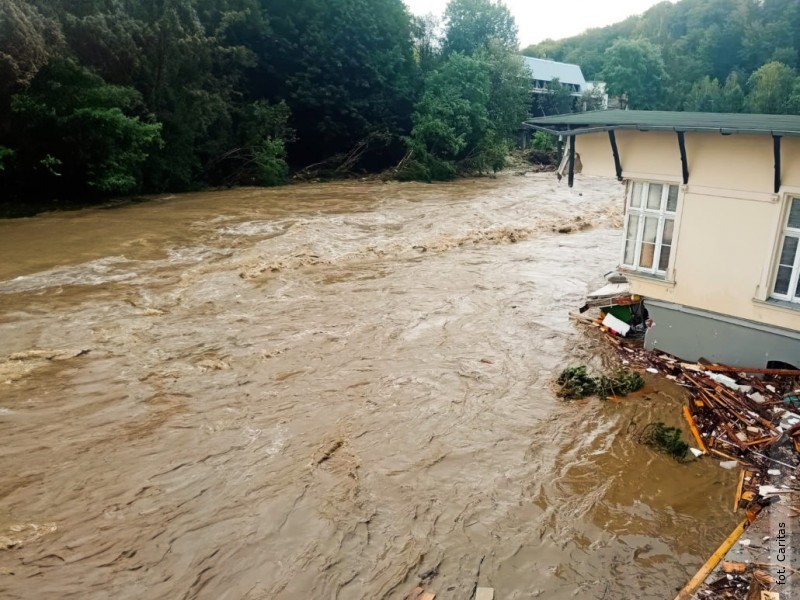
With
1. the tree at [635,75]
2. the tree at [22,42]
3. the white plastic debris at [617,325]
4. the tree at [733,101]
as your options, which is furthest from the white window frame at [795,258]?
the tree at [635,75]

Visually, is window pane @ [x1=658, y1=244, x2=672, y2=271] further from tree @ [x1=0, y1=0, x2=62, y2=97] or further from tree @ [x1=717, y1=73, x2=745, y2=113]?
tree @ [x1=717, y1=73, x2=745, y2=113]

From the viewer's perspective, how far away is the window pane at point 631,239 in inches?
384

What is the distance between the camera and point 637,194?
31.6ft

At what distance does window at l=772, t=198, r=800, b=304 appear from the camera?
8.02m

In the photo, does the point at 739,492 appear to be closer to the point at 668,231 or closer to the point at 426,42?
the point at 668,231

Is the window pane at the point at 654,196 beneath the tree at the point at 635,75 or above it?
beneath

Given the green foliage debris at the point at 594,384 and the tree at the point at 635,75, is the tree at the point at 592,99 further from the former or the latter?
the green foliage debris at the point at 594,384

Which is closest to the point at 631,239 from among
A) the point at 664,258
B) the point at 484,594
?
the point at 664,258

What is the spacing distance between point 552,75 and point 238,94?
4119 centimetres

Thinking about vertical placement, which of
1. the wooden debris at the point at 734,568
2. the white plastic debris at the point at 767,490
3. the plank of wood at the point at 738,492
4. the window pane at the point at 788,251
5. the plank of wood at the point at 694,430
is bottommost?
the plank of wood at the point at 694,430

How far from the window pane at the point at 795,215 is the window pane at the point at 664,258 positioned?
5.73 ft

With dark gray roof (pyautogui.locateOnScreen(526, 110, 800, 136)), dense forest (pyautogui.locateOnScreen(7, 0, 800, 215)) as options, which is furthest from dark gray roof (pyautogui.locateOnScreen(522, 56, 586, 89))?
dark gray roof (pyautogui.locateOnScreen(526, 110, 800, 136))

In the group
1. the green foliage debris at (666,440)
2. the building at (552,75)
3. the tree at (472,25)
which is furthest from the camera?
the building at (552,75)

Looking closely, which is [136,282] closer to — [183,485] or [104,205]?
[183,485]
